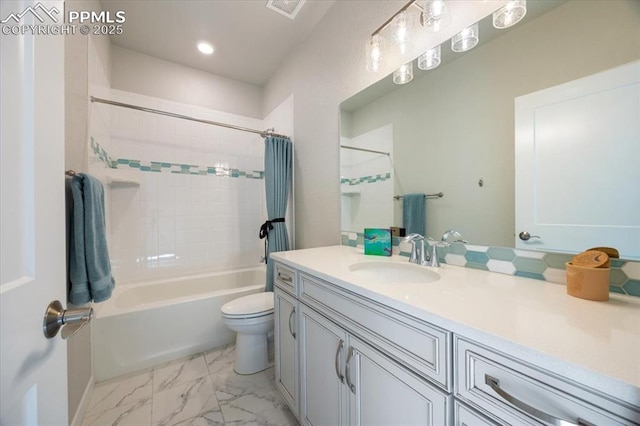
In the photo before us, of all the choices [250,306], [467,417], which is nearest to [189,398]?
[250,306]

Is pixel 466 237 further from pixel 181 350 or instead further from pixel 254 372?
pixel 181 350

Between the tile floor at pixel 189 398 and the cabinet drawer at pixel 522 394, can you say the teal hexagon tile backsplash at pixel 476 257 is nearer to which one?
the cabinet drawer at pixel 522 394

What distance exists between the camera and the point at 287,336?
1258mm

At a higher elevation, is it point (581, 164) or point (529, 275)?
point (581, 164)

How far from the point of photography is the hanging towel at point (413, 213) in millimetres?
1228

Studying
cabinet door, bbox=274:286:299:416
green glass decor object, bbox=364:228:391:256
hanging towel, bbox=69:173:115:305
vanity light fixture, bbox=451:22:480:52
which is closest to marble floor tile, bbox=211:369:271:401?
cabinet door, bbox=274:286:299:416

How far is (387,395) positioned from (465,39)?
1.38m

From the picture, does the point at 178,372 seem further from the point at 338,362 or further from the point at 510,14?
the point at 510,14

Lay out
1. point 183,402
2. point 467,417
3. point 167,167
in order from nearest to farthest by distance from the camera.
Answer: point 467,417, point 183,402, point 167,167

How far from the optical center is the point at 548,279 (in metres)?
0.80

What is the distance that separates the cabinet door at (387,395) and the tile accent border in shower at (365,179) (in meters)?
0.93

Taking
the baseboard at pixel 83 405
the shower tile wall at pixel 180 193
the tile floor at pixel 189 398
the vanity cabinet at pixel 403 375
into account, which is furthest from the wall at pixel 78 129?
the vanity cabinet at pixel 403 375

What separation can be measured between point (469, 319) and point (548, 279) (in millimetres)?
507

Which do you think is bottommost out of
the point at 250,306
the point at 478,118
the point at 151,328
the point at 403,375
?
the point at 151,328
